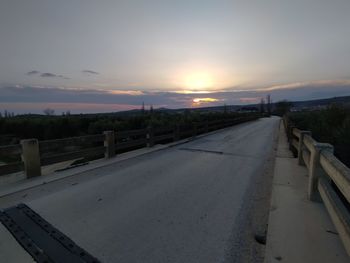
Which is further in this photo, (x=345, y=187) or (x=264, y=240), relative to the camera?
(x=264, y=240)

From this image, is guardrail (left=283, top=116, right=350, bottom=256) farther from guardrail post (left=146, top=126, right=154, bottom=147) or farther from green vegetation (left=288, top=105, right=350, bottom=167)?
guardrail post (left=146, top=126, right=154, bottom=147)

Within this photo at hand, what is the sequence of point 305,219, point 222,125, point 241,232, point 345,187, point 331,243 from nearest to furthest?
point 345,187 < point 331,243 < point 241,232 < point 305,219 < point 222,125

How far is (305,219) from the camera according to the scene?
3.38m

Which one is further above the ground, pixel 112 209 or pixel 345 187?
pixel 345 187

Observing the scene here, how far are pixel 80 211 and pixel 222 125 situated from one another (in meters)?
17.5

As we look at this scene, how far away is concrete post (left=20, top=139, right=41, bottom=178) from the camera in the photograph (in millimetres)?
5508

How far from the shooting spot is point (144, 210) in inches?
150

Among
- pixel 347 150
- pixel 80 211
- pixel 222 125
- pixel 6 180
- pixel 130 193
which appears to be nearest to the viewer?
pixel 80 211

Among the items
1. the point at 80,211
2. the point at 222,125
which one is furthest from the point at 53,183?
the point at 222,125

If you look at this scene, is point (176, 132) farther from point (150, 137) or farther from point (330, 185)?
point (330, 185)

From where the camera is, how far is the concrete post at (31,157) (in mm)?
5508

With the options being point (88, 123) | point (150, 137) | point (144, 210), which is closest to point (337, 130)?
point (144, 210)

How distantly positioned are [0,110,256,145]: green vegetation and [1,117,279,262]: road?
9726 millimetres

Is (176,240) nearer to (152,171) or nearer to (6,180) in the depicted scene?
(152,171)
